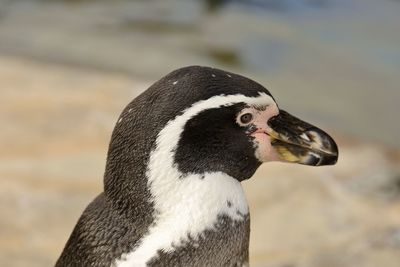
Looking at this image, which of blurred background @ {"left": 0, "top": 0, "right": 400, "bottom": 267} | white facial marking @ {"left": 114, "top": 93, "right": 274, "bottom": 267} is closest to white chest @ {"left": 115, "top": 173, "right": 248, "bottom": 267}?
white facial marking @ {"left": 114, "top": 93, "right": 274, "bottom": 267}

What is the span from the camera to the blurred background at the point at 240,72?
328cm

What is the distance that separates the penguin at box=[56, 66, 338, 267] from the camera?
1.70 m

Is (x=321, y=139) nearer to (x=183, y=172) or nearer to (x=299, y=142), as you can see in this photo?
(x=299, y=142)

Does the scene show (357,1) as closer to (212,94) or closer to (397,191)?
(397,191)

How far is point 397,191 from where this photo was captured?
354cm

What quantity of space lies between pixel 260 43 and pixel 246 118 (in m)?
3.36

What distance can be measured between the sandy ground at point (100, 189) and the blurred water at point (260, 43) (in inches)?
23.6

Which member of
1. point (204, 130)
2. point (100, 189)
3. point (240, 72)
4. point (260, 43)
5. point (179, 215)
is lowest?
point (179, 215)

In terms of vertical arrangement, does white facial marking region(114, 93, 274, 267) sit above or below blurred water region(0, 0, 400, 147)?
below

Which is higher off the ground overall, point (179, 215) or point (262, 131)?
point (262, 131)

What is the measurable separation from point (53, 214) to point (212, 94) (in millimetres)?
1734

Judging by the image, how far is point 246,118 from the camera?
176 centimetres

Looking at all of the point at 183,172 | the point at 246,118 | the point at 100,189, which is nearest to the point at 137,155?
the point at 183,172

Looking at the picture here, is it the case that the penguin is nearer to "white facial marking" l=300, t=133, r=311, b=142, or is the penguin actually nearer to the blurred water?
"white facial marking" l=300, t=133, r=311, b=142
